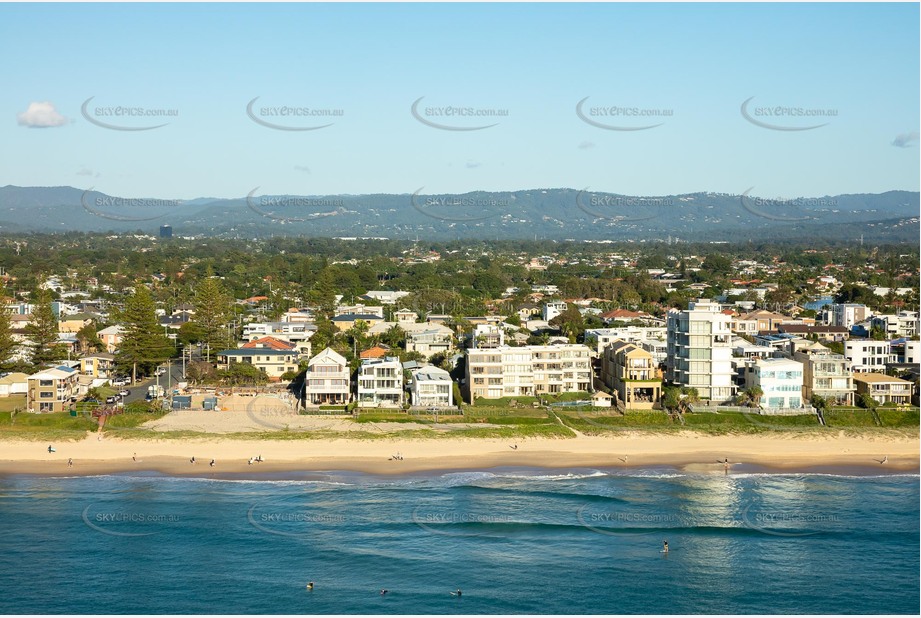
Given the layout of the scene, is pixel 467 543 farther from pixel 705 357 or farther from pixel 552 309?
pixel 552 309

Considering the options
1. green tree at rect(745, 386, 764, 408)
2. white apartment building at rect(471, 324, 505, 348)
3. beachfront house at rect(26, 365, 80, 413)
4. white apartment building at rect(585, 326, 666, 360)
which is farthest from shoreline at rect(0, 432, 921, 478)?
white apartment building at rect(585, 326, 666, 360)

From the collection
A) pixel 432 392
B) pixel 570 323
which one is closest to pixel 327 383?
pixel 432 392

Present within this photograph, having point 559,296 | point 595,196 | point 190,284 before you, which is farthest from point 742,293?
point 595,196

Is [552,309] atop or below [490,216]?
below

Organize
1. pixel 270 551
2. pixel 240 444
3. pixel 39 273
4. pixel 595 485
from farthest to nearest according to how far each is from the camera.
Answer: pixel 39 273, pixel 240 444, pixel 595 485, pixel 270 551

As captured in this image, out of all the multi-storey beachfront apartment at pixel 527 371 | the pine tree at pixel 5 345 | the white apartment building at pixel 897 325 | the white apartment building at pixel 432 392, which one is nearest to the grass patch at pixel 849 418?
the multi-storey beachfront apartment at pixel 527 371

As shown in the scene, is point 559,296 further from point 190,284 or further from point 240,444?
point 240,444
